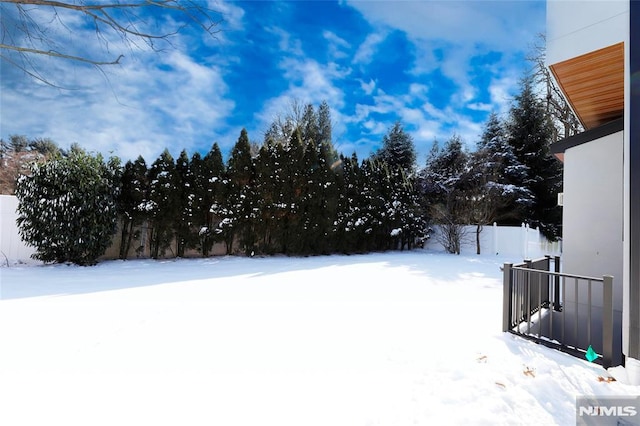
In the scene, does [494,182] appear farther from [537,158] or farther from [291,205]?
[291,205]

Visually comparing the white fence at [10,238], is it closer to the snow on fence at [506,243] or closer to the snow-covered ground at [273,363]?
the snow on fence at [506,243]

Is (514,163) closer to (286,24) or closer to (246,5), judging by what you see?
(286,24)

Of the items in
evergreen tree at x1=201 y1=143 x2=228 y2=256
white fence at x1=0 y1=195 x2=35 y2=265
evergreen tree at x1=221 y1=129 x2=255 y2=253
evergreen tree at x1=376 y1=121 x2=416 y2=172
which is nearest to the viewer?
white fence at x1=0 y1=195 x2=35 y2=265

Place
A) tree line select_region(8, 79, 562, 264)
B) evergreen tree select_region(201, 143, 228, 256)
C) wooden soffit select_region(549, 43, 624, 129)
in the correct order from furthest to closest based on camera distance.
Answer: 1. evergreen tree select_region(201, 143, 228, 256)
2. tree line select_region(8, 79, 562, 264)
3. wooden soffit select_region(549, 43, 624, 129)

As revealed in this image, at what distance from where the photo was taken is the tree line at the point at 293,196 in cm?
692

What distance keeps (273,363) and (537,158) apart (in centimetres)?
1720

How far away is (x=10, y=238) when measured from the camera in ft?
23.3

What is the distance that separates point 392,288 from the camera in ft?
17.0

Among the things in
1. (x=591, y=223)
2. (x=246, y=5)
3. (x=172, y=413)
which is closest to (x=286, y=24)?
(x=246, y=5)

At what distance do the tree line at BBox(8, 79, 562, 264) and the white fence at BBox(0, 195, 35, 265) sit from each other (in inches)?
30.0

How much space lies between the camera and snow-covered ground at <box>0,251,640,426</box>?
180 cm

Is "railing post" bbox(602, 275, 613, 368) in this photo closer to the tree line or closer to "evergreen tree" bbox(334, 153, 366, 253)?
the tree line

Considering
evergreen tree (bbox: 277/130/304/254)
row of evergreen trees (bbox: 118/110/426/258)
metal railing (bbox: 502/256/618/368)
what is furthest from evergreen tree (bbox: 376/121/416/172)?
metal railing (bbox: 502/256/618/368)

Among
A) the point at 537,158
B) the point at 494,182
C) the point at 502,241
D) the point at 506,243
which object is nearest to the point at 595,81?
the point at 502,241
